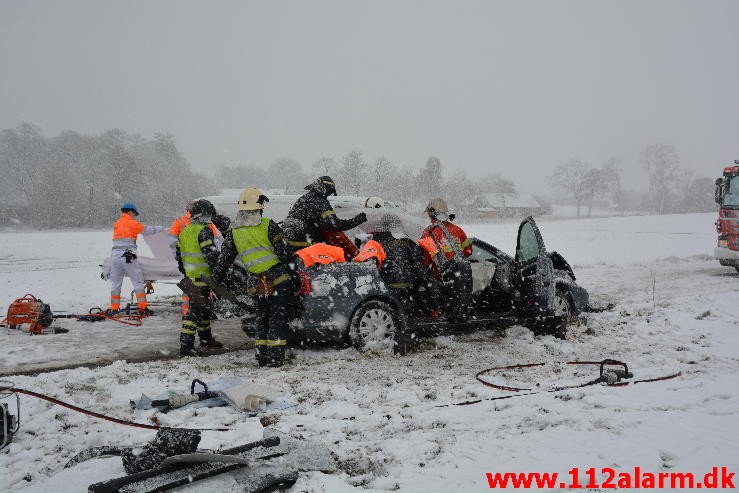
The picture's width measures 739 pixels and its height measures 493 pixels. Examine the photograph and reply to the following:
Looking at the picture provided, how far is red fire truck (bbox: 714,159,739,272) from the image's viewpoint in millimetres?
12586

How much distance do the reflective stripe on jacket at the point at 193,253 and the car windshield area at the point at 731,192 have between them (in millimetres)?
13232

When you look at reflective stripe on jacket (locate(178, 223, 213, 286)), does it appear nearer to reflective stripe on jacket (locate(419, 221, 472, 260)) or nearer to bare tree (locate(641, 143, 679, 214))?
reflective stripe on jacket (locate(419, 221, 472, 260))

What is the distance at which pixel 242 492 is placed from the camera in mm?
2664

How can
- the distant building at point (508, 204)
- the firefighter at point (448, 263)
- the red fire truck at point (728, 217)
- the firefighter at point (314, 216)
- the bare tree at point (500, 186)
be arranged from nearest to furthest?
1. the firefighter at point (448, 263)
2. the firefighter at point (314, 216)
3. the red fire truck at point (728, 217)
4. the distant building at point (508, 204)
5. the bare tree at point (500, 186)

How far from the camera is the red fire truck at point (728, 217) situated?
41.3 ft

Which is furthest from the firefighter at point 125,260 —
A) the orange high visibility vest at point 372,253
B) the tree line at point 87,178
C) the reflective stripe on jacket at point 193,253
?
the tree line at point 87,178

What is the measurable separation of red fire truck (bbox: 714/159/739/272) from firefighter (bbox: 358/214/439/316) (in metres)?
10.5

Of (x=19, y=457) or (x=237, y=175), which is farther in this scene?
(x=237, y=175)

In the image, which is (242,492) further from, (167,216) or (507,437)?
(167,216)

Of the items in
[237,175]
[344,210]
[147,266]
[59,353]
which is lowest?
[59,353]

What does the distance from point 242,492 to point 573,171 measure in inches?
3790

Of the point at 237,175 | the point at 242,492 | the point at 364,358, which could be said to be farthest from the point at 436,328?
the point at 237,175

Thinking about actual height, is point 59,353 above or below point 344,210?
below

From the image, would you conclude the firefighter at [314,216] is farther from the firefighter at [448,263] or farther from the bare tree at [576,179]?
the bare tree at [576,179]
